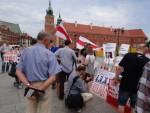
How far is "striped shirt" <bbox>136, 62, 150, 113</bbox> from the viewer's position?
2.94 metres

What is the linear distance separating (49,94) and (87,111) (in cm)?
345

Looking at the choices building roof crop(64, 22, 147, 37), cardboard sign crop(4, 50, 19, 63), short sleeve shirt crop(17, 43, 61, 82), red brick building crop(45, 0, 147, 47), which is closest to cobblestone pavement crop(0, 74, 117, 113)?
short sleeve shirt crop(17, 43, 61, 82)

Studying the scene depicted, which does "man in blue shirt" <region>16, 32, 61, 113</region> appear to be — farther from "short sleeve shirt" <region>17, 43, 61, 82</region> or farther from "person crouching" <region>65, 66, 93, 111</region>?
"person crouching" <region>65, 66, 93, 111</region>

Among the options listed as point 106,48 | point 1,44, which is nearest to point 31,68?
point 106,48

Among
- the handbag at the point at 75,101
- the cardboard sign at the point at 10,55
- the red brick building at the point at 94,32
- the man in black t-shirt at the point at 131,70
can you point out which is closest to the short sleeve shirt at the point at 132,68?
the man in black t-shirt at the point at 131,70

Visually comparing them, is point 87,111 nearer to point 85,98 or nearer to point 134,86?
point 85,98

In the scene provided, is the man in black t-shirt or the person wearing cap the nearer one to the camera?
the man in black t-shirt

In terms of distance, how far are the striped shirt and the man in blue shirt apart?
192cm

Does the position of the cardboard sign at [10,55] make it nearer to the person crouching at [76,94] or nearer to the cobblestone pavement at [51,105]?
the cobblestone pavement at [51,105]

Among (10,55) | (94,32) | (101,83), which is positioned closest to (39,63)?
(101,83)

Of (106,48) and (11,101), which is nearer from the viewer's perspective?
(11,101)

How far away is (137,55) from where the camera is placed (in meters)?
6.21

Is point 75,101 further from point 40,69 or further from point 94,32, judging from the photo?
point 94,32

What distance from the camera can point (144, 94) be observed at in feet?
9.76
